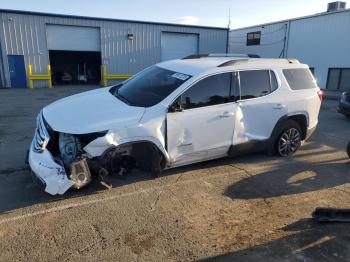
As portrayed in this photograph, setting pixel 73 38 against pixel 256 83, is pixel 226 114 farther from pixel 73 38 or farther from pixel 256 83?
pixel 73 38

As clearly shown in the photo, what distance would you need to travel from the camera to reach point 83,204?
4105 millimetres

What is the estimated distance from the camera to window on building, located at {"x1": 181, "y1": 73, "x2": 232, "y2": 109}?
4.77 metres

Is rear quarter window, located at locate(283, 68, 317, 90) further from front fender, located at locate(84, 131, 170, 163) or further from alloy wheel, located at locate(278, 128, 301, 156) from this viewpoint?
front fender, located at locate(84, 131, 170, 163)

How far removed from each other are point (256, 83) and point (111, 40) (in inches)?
787

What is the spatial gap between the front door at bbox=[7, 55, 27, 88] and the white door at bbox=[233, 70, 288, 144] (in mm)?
19665

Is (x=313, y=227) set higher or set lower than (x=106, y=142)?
lower

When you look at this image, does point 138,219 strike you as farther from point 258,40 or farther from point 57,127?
point 258,40

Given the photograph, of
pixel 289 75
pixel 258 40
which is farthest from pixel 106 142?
pixel 258 40

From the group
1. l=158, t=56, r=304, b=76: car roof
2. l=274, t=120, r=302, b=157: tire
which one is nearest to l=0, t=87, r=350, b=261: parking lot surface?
l=274, t=120, r=302, b=157: tire

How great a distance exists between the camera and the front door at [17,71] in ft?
67.6

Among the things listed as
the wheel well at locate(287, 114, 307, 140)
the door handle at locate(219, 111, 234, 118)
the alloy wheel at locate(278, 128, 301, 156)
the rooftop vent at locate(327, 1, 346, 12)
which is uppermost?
the rooftop vent at locate(327, 1, 346, 12)

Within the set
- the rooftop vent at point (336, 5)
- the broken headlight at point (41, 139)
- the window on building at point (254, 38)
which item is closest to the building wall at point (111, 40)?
the window on building at point (254, 38)

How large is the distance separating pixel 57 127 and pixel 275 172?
3650 millimetres

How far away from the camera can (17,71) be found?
20875 millimetres
